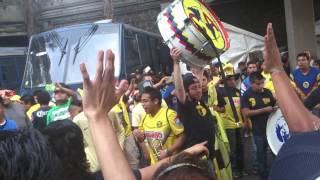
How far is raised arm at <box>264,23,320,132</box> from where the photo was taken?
209 centimetres

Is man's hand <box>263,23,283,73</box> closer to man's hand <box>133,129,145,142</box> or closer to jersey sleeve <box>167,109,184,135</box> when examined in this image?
jersey sleeve <box>167,109,184,135</box>

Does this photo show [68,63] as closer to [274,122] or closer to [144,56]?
[144,56]

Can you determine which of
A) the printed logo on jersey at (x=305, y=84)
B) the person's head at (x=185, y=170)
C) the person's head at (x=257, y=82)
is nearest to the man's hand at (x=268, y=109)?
the person's head at (x=257, y=82)

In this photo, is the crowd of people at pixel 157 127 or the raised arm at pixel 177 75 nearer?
the crowd of people at pixel 157 127

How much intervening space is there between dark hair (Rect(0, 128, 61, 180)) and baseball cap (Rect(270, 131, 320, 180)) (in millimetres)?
698

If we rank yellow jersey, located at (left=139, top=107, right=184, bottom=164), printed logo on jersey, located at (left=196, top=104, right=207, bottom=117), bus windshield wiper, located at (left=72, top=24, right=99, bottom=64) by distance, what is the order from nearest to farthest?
printed logo on jersey, located at (left=196, top=104, right=207, bottom=117) → yellow jersey, located at (left=139, top=107, right=184, bottom=164) → bus windshield wiper, located at (left=72, top=24, right=99, bottom=64)

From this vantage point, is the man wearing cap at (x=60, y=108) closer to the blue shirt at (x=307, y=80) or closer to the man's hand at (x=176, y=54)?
the man's hand at (x=176, y=54)

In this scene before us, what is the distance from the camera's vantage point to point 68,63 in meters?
11.1

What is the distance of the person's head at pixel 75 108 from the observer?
5315mm

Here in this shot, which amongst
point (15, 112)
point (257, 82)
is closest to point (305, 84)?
point (257, 82)

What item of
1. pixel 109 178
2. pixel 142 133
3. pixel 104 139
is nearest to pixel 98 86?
pixel 104 139

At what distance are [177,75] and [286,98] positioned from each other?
92.5 inches

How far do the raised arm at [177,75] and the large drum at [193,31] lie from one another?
2.3 inches

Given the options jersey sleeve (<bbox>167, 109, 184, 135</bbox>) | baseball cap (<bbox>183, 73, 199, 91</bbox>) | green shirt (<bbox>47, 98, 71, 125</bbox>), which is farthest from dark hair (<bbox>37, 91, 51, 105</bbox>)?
baseball cap (<bbox>183, 73, 199, 91</bbox>)
